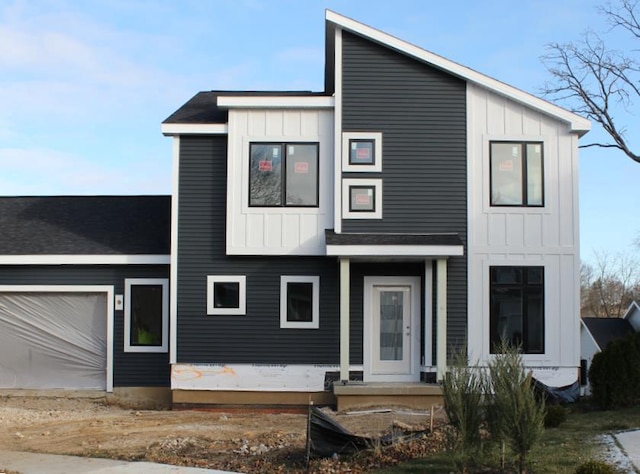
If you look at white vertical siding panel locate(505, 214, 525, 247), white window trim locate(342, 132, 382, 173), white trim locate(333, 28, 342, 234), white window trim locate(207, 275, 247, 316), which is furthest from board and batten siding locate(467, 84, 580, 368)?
white window trim locate(207, 275, 247, 316)

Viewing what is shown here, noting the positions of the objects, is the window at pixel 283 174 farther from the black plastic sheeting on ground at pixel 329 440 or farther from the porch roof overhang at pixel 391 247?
the black plastic sheeting on ground at pixel 329 440

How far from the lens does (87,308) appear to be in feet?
56.2

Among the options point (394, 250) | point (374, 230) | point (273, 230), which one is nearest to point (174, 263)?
point (273, 230)

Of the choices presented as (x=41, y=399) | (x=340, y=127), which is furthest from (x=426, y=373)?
(x=41, y=399)

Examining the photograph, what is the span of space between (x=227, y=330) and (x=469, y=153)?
232 inches

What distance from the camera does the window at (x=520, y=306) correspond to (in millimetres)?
15547

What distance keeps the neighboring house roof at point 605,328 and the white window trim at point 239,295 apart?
26.7 meters

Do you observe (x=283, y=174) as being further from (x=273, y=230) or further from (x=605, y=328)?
(x=605, y=328)

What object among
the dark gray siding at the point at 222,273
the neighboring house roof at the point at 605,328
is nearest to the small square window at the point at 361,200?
the dark gray siding at the point at 222,273

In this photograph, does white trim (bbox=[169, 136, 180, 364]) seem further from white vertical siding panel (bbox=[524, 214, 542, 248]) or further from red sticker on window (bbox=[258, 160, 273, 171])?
white vertical siding panel (bbox=[524, 214, 542, 248])

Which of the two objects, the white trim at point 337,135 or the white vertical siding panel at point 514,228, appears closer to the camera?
the white trim at point 337,135

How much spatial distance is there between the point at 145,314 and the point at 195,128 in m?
4.05

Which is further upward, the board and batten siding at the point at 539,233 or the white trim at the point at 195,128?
the white trim at the point at 195,128

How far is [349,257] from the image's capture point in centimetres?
1498
